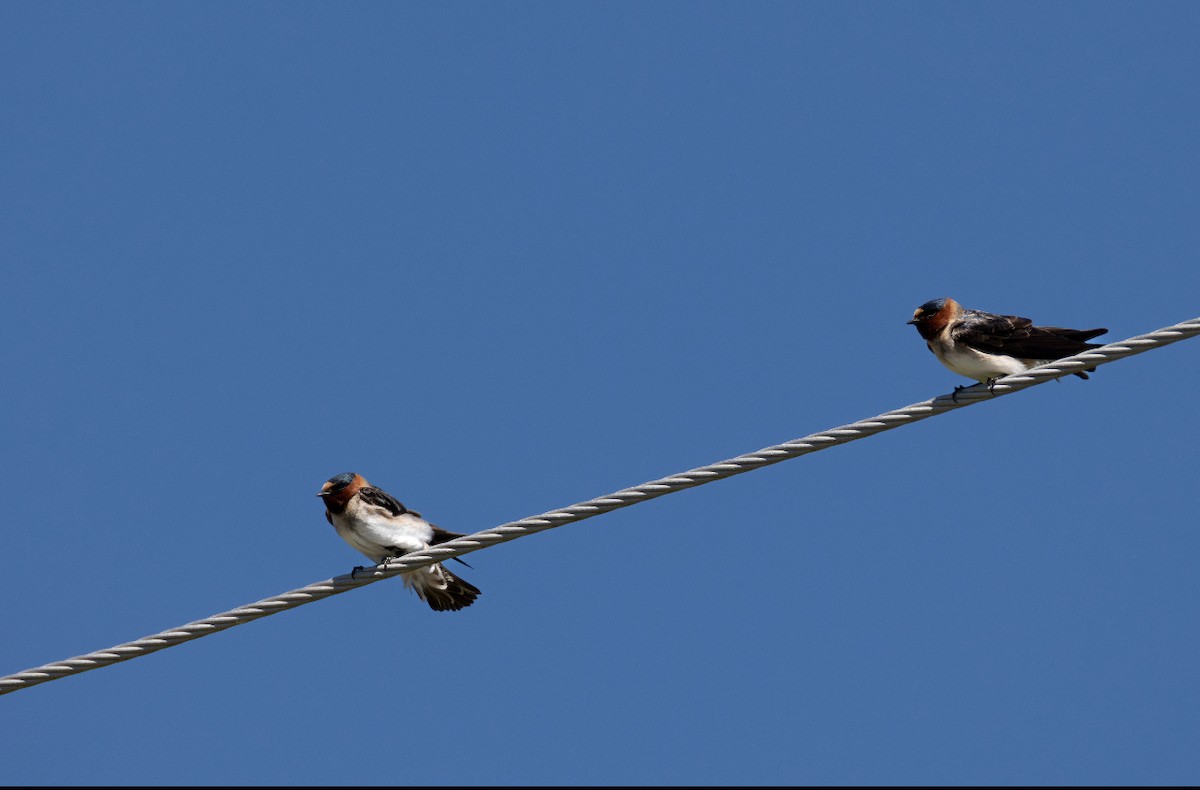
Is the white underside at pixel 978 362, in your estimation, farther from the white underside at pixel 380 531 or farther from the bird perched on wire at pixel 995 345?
the white underside at pixel 380 531

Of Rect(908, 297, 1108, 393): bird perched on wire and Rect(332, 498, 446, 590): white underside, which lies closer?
Rect(908, 297, 1108, 393): bird perched on wire

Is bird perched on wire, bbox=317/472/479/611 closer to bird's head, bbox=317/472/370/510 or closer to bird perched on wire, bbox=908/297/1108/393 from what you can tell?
bird's head, bbox=317/472/370/510

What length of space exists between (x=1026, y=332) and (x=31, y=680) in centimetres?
663

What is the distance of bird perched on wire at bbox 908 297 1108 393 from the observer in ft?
34.3

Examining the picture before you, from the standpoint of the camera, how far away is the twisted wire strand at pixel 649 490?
790 centimetres

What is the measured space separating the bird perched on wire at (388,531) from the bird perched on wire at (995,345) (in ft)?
12.0

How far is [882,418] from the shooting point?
7984 millimetres

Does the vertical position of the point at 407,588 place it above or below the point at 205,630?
above

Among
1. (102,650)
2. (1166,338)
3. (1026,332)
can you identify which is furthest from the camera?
(1026,332)

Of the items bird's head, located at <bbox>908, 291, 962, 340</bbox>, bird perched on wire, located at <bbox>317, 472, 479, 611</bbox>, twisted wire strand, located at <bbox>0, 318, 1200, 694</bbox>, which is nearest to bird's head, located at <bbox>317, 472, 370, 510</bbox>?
bird perched on wire, located at <bbox>317, 472, 479, 611</bbox>

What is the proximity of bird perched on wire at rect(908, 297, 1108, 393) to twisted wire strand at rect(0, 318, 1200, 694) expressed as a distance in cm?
200

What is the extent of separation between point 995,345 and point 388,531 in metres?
4.34

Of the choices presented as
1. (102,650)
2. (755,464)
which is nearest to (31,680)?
(102,650)

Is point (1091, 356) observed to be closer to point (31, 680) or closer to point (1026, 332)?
point (1026, 332)
